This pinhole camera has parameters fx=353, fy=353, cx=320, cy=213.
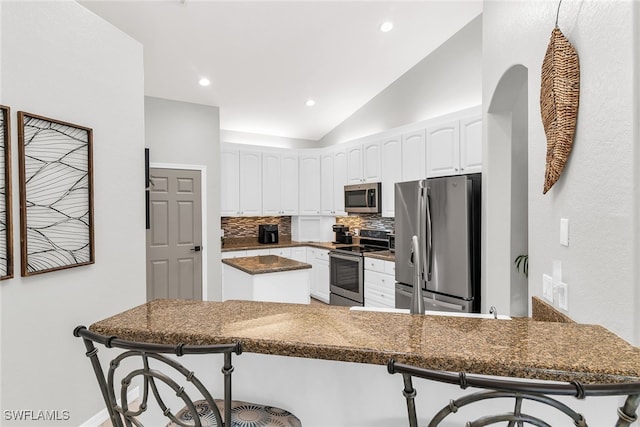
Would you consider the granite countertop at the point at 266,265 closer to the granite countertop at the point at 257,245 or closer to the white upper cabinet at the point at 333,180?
the granite countertop at the point at 257,245

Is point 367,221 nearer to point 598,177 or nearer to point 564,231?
point 564,231

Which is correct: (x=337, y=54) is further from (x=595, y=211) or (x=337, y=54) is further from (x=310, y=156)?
(x=595, y=211)

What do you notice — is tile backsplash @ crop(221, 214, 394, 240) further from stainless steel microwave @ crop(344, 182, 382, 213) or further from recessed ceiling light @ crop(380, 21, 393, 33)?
recessed ceiling light @ crop(380, 21, 393, 33)

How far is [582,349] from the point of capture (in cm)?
86

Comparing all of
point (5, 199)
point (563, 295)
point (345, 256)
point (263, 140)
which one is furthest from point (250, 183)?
point (563, 295)

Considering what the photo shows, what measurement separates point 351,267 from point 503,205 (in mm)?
2545

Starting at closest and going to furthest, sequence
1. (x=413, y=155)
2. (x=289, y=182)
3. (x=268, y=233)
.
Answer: (x=413, y=155), (x=268, y=233), (x=289, y=182)

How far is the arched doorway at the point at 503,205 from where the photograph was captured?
2457 millimetres

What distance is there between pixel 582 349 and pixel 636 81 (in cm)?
75

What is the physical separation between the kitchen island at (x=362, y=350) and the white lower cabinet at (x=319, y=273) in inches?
160

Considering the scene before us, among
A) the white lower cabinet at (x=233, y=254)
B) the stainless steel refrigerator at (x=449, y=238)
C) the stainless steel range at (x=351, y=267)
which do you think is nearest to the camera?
the stainless steel refrigerator at (x=449, y=238)

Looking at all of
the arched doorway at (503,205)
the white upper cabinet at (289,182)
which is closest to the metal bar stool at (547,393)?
the arched doorway at (503,205)

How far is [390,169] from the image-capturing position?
4594mm

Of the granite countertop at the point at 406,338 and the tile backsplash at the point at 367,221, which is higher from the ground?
the tile backsplash at the point at 367,221
